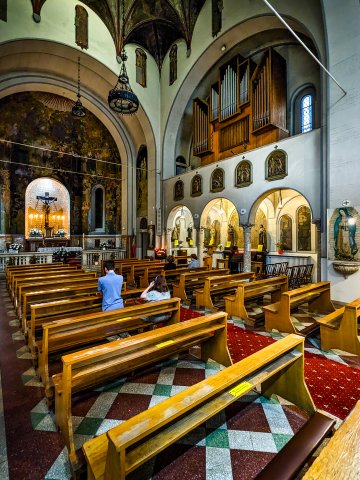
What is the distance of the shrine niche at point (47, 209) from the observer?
53.7ft


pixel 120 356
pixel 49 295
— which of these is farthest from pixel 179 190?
pixel 120 356

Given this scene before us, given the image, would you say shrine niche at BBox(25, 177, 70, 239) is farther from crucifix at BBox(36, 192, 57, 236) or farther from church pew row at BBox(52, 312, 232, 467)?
church pew row at BBox(52, 312, 232, 467)

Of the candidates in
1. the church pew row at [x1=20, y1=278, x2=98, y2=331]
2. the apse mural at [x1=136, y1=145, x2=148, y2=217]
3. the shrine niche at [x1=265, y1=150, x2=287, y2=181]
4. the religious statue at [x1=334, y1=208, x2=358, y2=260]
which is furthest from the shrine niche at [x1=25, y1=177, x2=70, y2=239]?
the religious statue at [x1=334, y1=208, x2=358, y2=260]

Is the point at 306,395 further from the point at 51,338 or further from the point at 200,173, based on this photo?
the point at 200,173

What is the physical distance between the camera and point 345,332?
4016mm

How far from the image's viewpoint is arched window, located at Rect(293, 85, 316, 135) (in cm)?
1050

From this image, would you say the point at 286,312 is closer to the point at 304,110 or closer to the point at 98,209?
the point at 304,110

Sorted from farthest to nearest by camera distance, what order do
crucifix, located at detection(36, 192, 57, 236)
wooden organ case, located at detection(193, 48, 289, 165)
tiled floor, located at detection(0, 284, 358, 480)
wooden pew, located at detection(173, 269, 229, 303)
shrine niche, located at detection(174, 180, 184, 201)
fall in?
crucifix, located at detection(36, 192, 57, 236), shrine niche, located at detection(174, 180, 184, 201), wooden organ case, located at detection(193, 48, 289, 165), wooden pew, located at detection(173, 269, 229, 303), tiled floor, located at detection(0, 284, 358, 480)

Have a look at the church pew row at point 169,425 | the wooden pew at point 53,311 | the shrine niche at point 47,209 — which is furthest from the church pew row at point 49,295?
the shrine niche at point 47,209

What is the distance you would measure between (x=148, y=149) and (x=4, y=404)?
50.0 ft

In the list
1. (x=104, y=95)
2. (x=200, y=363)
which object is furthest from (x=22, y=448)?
(x=104, y=95)

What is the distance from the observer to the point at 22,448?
2.17 m

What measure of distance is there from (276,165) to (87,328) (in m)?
8.85

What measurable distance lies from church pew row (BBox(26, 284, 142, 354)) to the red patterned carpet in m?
2.52
